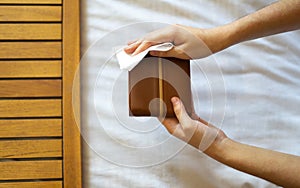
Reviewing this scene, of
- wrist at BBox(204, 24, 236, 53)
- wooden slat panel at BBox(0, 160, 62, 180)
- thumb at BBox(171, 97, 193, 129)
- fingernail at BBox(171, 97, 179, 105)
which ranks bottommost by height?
wooden slat panel at BBox(0, 160, 62, 180)

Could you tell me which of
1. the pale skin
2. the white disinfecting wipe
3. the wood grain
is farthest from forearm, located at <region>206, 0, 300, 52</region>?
the wood grain

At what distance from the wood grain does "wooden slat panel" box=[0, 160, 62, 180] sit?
2 centimetres

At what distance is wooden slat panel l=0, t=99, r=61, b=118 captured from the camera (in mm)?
901

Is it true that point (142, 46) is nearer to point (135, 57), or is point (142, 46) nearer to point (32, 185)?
point (135, 57)

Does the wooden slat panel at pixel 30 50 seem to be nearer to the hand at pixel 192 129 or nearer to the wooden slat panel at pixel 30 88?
the wooden slat panel at pixel 30 88

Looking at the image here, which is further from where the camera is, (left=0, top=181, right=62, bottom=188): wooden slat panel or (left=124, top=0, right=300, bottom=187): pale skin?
(left=0, top=181, right=62, bottom=188): wooden slat panel

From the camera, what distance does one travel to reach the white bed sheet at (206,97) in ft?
2.97

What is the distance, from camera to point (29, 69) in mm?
921

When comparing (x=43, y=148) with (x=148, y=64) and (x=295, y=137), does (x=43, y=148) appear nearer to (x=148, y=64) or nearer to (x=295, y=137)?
(x=148, y=64)

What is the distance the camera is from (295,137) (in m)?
0.96

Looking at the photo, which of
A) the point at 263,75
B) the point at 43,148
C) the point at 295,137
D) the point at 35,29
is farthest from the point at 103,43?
the point at 295,137

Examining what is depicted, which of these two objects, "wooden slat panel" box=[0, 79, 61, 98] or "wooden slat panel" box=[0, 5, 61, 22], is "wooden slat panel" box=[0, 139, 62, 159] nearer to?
"wooden slat panel" box=[0, 79, 61, 98]

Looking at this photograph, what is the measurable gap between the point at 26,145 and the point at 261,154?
483 mm

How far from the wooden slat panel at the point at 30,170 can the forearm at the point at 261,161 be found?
0.33 meters
